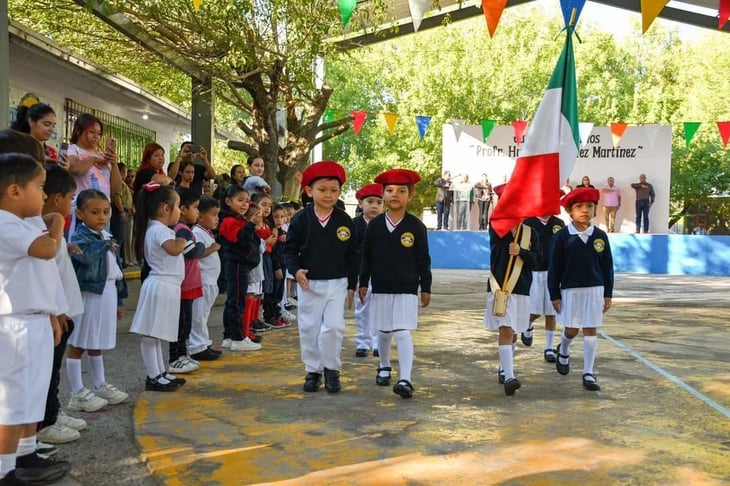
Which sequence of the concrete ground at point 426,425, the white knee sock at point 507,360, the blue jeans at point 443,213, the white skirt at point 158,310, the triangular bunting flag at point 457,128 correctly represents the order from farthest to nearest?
the triangular bunting flag at point 457,128, the blue jeans at point 443,213, the white knee sock at point 507,360, the white skirt at point 158,310, the concrete ground at point 426,425

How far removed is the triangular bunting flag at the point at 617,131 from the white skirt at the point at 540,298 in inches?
707

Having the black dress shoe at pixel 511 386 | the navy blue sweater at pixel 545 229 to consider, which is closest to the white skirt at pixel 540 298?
the navy blue sweater at pixel 545 229

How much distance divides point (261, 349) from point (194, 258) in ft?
5.17

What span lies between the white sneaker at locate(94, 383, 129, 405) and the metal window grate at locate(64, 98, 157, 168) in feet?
32.7

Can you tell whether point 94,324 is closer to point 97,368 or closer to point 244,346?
Result: point 97,368

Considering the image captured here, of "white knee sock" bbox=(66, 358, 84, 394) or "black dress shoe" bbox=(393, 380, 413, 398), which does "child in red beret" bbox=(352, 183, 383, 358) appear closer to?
"black dress shoe" bbox=(393, 380, 413, 398)

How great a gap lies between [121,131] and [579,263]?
1381 cm

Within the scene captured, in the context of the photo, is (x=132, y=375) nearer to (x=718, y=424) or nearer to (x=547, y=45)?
(x=718, y=424)

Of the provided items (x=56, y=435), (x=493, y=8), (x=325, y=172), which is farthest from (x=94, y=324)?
(x=493, y=8)

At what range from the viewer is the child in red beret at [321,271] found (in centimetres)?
527

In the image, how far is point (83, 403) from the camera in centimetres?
450

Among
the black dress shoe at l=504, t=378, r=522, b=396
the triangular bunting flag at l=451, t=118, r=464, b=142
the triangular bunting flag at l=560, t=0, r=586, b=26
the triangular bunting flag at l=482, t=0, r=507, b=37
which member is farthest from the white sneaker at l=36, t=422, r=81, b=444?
the triangular bunting flag at l=451, t=118, r=464, b=142

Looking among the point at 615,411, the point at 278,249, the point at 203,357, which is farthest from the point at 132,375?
the point at 615,411

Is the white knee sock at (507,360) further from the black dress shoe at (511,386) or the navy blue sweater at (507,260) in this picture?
the navy blue sweater at (507,260)
